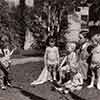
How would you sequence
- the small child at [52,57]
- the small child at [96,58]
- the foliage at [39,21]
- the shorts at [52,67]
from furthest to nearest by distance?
the foliage at [39,21] < the shorts at [52,67] < the small child at [52,57] < the small child at [96,58]

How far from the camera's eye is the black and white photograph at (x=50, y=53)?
968 centimetres

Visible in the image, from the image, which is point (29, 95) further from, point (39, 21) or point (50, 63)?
point (39, 21)

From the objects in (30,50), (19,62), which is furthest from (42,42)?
(19,62)

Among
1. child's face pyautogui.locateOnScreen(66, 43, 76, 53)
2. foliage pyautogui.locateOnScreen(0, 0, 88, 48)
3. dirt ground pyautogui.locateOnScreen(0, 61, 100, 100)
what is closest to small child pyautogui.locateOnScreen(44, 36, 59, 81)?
dirt ground pyautogui.locateOnScreen(0, 61, 100, 100)

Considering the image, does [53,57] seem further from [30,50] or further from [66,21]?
[30,50]

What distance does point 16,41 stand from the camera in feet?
62.8

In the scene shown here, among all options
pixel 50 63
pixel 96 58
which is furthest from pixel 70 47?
pixel 50 63

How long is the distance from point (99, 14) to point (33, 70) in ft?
12.3

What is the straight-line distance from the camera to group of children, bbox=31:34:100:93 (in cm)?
970

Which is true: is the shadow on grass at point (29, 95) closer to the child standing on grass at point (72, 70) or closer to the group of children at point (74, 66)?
the group of children at point (74, 66)

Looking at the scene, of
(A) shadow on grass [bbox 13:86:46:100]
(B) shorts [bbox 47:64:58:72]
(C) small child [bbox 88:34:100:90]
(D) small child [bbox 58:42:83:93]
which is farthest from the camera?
(B) shorts [bbox 47:64:58:72]

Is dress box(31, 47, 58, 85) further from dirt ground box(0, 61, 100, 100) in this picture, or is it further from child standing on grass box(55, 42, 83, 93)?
child standing on grass box(55, 42, 83, 93)

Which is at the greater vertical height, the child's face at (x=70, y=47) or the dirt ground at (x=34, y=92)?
the child's face at (x=70, y=47)

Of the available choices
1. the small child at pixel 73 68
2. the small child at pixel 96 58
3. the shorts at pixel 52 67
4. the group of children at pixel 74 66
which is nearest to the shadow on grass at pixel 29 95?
the group of children at pixel 74 66
